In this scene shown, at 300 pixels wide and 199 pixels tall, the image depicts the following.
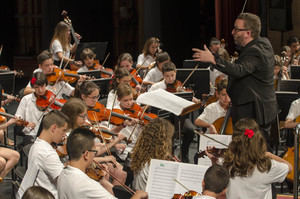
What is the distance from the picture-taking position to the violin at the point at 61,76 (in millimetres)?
6250

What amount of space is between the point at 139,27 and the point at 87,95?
6404mm

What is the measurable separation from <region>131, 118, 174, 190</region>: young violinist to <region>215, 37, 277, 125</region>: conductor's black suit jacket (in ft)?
2.12

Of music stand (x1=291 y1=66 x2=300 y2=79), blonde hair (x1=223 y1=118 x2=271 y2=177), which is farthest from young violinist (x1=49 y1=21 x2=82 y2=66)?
blonde hair (x1=223 y1=118 x2=271 y2=177)

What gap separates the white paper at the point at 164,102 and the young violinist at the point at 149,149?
35 centimetres

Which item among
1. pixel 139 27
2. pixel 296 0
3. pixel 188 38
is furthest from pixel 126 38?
pixel 296 0

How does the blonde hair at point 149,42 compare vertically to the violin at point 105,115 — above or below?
above

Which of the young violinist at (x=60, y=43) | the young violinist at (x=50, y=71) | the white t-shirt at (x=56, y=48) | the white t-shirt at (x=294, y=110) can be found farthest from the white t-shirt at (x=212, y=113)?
the white t-shirt at (x=56, y=48)

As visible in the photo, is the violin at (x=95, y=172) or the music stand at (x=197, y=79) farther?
the music stand at (x=197, y=79)

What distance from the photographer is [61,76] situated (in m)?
6.36

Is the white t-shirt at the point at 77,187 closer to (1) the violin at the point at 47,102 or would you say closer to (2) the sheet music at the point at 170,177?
(2) the sheet music at the point at 170,177

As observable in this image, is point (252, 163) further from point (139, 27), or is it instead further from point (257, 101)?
point (139, 27)

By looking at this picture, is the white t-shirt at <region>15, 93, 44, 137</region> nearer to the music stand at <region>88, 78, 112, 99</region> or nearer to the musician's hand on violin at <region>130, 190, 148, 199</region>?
the music stand at <region>88, 78, 112, 99</region>

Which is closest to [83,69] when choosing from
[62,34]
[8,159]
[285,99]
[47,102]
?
[62,34]

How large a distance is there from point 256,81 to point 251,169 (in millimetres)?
882
